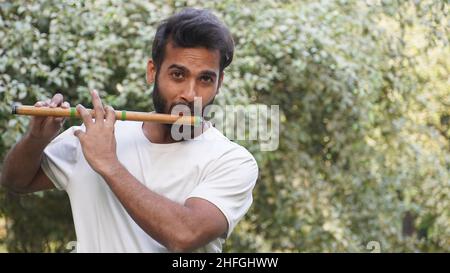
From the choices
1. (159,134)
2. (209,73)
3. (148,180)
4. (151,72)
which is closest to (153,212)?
Result: (148,180)

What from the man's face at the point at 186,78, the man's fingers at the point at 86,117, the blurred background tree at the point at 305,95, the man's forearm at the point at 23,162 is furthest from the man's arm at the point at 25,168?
the blurred background tree at the point at 305,95

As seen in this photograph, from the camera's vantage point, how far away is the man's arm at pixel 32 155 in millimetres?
2090

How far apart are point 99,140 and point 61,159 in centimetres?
28

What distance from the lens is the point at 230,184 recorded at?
6.73ft

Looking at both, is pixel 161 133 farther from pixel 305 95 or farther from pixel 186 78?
pixel 305 95

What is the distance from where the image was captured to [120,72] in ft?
15.1

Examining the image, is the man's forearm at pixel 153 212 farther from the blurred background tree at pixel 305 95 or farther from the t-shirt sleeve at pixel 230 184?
the blurred background tree at pixel 305 95

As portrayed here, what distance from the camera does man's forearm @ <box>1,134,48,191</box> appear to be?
2111 mm

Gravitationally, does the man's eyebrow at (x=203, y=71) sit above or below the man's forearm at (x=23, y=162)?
above

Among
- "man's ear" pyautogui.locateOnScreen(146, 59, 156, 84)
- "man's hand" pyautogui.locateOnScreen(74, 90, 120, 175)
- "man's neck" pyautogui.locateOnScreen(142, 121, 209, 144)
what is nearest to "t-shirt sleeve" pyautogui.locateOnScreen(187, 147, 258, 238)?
"man's neck" pyautogui.locateOnScreen(142, 121, 209, 144)

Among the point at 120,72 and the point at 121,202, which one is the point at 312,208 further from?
the point at 121,202

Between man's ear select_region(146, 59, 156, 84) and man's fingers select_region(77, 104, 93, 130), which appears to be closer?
man's fingers select_region(77, 104, 93, 130)

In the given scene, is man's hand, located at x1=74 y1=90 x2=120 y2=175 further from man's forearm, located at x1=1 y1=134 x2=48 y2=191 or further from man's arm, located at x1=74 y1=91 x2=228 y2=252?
man's forearm, located at x1=1 y1=134 x2=48 y2=191
